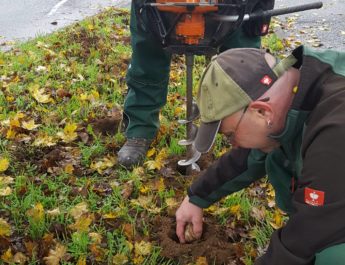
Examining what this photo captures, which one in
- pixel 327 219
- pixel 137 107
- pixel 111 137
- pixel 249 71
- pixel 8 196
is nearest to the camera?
pixel 327 219

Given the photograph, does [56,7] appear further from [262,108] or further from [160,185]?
[262,108]

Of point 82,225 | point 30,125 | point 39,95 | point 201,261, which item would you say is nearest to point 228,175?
point 201,261

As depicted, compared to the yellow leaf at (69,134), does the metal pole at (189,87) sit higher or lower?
higher

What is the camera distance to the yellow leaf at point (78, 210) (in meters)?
2.22

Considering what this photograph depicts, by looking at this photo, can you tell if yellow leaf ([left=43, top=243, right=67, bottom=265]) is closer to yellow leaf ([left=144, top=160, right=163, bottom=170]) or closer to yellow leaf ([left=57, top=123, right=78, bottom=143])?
yellow leaf ([left=144, top=160, right=163, bottom=170])

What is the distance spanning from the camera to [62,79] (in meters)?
3.91

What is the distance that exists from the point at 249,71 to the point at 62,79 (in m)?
→ 2.82

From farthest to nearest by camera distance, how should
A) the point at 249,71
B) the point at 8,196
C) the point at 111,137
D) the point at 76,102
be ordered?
the point at 76,102 → the point at 111,137 → the point at 8,196 → the point at 249,71

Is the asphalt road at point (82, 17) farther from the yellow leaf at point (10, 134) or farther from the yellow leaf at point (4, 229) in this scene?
the yellow leaf at point (4, 229)

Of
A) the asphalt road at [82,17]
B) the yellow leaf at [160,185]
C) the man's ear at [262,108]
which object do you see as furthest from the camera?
the asphalt road at [82,17]

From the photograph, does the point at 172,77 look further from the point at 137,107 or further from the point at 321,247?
the point at 321,247

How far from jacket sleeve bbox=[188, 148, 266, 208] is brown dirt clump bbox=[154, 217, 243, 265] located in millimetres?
210

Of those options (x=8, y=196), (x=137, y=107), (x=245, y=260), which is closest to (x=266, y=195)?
(x=245, y=260)

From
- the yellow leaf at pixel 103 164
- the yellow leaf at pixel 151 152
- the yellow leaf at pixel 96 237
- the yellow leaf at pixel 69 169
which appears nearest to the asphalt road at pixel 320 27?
the yellow leaf at pixel 151 152
